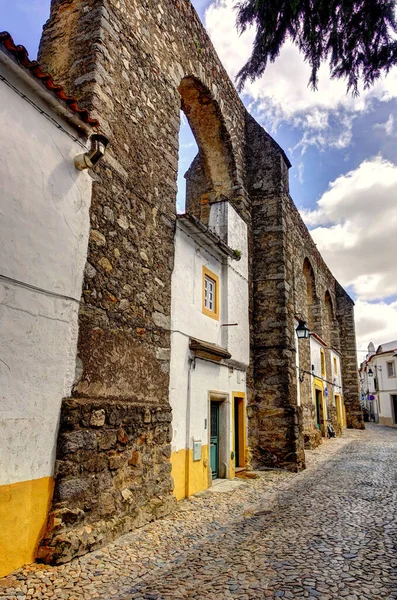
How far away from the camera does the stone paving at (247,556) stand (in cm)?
299

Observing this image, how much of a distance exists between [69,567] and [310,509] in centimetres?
329

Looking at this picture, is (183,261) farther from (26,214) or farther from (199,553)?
(199,553)

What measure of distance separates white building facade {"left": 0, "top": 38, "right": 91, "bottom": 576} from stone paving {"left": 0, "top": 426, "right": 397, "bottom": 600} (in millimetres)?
604

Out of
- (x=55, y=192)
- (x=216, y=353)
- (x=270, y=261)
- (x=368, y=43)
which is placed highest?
(x=368, y=43)

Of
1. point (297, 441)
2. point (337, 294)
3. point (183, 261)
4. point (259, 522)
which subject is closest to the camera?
point (259, 522)

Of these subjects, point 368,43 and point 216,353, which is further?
point 216,353

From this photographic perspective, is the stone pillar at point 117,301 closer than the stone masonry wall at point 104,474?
No

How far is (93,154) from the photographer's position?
13.8ft

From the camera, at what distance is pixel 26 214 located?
144 inches

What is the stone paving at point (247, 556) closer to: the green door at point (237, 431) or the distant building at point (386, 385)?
the green door at point (237, 431)

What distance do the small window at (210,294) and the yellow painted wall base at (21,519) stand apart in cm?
419

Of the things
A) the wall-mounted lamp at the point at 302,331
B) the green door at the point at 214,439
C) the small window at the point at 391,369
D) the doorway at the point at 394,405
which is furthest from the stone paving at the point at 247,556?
the small window at the point at 391,369

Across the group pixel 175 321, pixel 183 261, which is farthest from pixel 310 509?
pixel 183 261

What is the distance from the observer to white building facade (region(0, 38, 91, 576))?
10.9 feet
